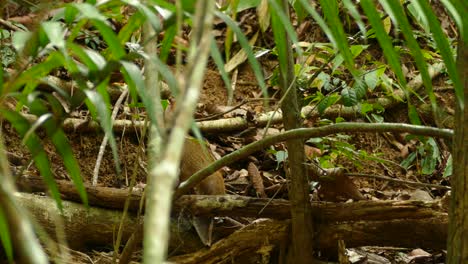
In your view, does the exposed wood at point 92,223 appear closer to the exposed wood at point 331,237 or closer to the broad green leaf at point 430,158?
the exposed wood at point 331,237

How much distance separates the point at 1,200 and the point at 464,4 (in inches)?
35.4

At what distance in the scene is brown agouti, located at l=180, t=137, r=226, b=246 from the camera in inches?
95.5

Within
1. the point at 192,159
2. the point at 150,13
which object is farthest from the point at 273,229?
the point at 150,13

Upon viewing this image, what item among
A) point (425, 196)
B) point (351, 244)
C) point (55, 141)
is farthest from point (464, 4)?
point (425, 196)

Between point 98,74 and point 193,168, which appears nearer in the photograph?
point 98,74

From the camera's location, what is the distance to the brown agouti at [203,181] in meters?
2.43

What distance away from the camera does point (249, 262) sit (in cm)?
243

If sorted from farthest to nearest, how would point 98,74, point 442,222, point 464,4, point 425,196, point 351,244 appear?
point 425,196 → point 351,244 → point 442,222 → point 464,4 → point 98,74

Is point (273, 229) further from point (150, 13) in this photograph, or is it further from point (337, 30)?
point (150, 13)

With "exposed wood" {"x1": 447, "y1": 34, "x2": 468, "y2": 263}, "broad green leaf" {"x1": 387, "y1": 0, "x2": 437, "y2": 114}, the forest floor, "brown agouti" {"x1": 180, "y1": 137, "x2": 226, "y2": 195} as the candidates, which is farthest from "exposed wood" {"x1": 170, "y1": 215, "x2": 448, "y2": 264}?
"broad green leaf" {"x1": 387, "y1": 0, "x2": 437, "y2": 114}

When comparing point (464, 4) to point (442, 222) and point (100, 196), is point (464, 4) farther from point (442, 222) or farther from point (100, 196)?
point (100, 196)

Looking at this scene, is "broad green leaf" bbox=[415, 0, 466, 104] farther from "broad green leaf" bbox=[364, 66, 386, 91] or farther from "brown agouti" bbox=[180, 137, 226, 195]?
"brown agouti" bbox=[180, 137, 226, 195]

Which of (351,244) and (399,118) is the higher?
(399,118)

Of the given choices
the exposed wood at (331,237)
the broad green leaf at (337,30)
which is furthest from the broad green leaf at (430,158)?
the broad green leaf at (337,30)
